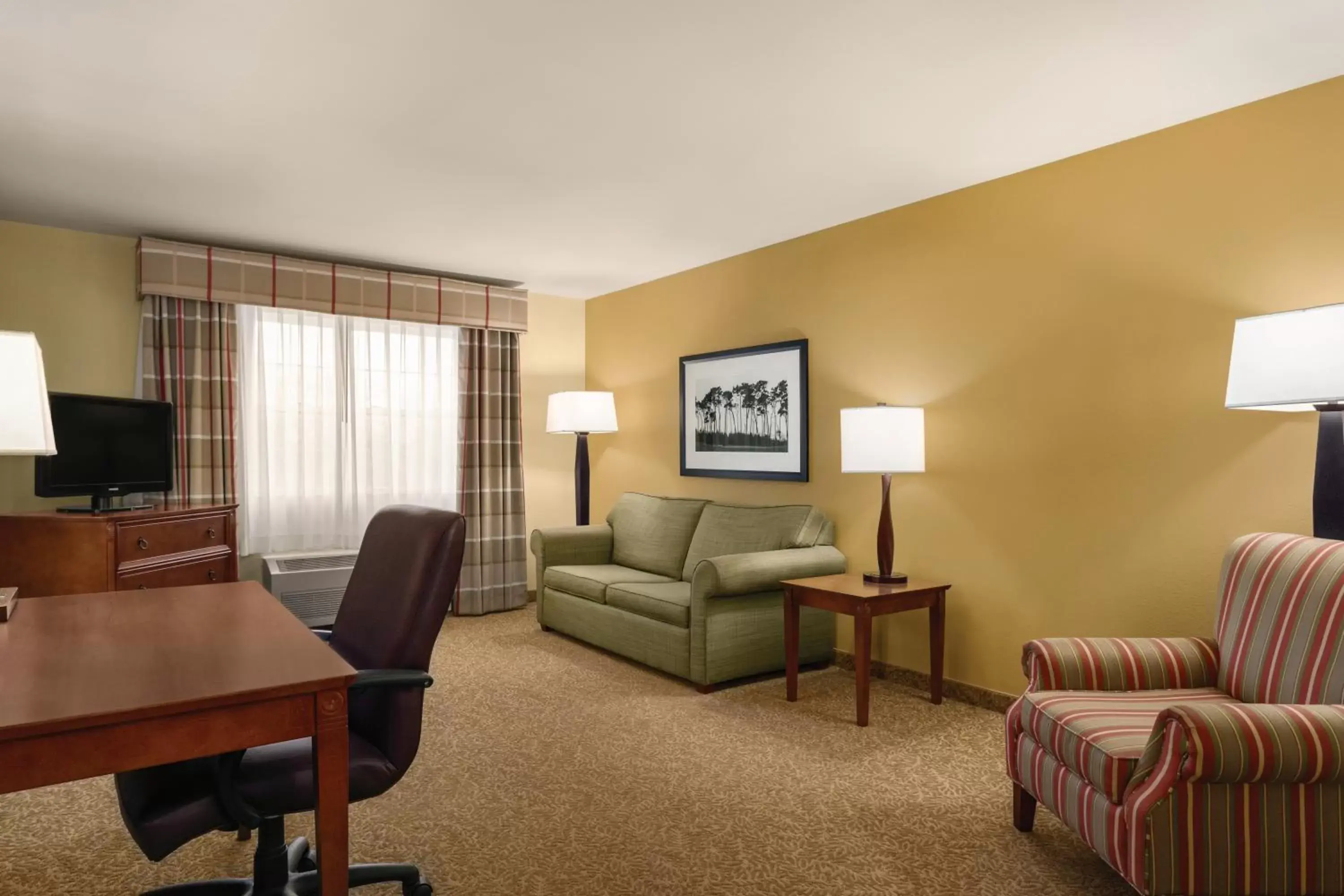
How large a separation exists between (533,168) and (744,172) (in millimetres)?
945

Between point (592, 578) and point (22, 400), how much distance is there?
328 centimetres

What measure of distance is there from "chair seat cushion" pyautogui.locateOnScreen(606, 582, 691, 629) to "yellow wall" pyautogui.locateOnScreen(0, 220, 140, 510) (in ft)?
10.2

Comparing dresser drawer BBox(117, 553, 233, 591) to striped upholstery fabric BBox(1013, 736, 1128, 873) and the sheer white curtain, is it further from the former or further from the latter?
striped upholstery fabric BBox(1013, 736, 1128, 873)

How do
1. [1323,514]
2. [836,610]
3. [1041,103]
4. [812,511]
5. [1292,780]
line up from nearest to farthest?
[1292,780] → [1323,514] → [1041,103] → [836,610] → [812,511]

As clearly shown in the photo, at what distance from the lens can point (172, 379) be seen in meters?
4.73

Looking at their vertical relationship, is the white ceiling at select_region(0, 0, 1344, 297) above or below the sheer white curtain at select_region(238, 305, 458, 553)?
above

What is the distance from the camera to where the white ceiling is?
7.79 feet

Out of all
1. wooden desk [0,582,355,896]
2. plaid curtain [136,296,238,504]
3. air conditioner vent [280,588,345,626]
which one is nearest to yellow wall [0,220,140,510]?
plaid curtain [136,296,238,504]

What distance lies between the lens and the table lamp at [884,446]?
3.72m

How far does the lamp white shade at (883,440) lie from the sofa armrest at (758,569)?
0.65 metres

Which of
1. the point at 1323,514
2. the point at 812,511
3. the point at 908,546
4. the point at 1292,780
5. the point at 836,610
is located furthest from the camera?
the point at 812,511

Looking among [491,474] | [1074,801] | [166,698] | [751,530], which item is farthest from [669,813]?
[491,474]

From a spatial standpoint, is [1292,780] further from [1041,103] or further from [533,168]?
[533,168]

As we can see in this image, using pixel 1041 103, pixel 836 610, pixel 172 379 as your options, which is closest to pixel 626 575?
pixel 836 610
